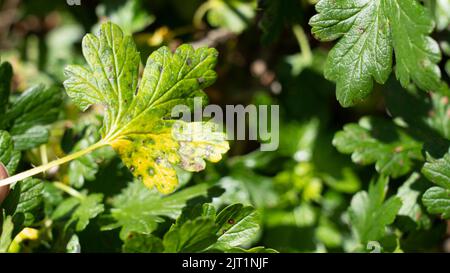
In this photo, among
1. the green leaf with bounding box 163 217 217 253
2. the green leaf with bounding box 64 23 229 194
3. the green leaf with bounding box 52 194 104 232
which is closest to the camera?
the green leaf with bounding box 163 217 217 253

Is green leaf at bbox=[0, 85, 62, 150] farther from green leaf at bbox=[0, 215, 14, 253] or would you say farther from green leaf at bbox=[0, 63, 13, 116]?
green leaf at bbox=[0, 215, 14, 253]

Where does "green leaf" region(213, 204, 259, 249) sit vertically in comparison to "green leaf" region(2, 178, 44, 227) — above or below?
below

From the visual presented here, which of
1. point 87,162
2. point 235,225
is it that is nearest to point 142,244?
point 235,225

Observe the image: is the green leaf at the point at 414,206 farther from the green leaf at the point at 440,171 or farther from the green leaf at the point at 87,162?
the green leaf at the point at 87,162

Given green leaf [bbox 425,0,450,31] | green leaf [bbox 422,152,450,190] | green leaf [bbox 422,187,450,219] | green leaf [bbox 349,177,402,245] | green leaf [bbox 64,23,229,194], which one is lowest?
green leaf [bbox 349,177,402,245]

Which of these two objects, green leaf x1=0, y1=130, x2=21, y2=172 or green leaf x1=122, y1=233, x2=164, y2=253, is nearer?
green leaf x1=122, y1=233, x2=164, y2=253

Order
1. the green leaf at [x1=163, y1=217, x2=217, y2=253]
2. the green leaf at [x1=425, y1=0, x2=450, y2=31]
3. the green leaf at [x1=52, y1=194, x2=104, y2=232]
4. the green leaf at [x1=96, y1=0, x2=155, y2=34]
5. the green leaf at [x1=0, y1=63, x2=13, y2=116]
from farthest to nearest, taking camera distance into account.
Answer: the green leaf at [x1=96, y1=0, x2=155, y2=34], the green leaf at [x1=425, y1=0, x2=450, y2=31], the green leaf at [x1=0, y1=63, x2=13, y2=116], the green leaf at [x1=52, y1=194, x2=104, y2=232], the green leaf at [x1=163, y1=217, x2=217, y2=253]

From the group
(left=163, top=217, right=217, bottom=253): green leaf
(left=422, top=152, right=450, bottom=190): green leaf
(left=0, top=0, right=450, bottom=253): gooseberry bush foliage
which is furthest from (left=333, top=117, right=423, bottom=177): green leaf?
(left=163, top=217, right=217, bottom=253): green leaf

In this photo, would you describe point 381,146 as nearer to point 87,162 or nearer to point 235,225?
point 235,225
